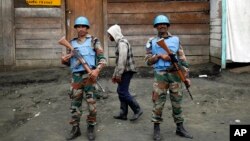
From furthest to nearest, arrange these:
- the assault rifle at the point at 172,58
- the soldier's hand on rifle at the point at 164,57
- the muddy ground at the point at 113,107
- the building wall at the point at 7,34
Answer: the building wall at the point at 7,34
the muddy ground at the point at 113,107
the soldier's hand on rifle at the point at 164,57
the assault rifle at the point at 172,58

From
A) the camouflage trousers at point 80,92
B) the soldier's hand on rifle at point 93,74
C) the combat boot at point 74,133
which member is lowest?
the combat boot at point 74,133

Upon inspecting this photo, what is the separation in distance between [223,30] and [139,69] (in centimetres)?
252

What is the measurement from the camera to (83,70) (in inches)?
233

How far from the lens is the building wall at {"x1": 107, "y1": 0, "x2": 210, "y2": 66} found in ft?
35.9

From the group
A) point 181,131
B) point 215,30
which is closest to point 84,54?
point 181,131

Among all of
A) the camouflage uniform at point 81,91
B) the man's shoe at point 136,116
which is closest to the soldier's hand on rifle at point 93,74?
the camouflage uniform at point 81,91

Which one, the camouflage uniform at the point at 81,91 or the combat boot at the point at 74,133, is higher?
the camouflage uniform at the point at 81,91

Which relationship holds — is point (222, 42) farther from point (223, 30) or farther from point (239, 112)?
point (239, 112)

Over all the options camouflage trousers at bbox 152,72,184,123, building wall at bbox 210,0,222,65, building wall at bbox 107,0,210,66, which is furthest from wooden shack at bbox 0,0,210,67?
camouflage trousers at bbox 152,72,184,123

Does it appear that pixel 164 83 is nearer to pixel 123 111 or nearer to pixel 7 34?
pixel 123 111

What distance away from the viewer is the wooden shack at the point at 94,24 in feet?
35.9

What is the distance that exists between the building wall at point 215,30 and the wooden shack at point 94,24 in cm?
18

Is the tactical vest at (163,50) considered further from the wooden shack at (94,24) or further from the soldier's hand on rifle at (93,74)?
the wooden shack at (94,24)

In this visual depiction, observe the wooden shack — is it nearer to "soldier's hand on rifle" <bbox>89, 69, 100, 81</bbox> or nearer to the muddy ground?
the muddy ground
